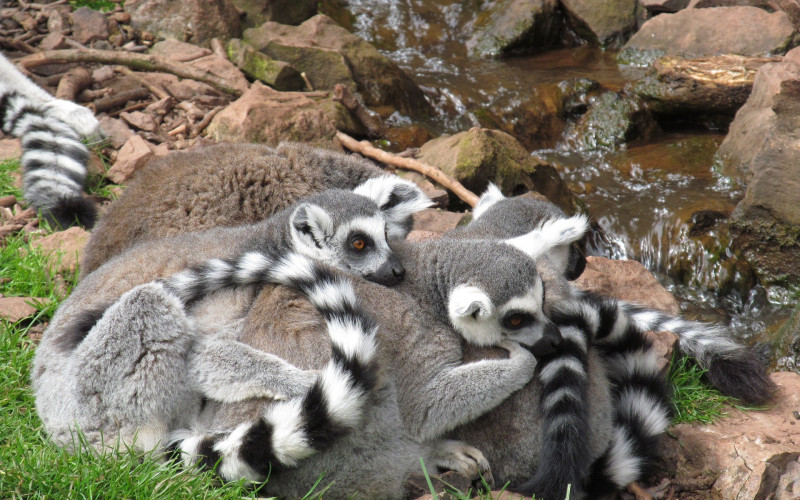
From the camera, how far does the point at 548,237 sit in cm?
467

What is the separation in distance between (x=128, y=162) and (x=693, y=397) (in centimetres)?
596

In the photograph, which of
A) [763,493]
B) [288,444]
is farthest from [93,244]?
[763,493]

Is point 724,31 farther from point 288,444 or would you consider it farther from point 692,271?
point 288,444

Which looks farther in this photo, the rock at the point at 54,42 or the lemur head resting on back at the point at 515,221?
the rock at the point at 54,42

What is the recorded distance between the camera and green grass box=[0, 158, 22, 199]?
23.4 ft

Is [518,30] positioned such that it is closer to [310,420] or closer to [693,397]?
[693,397]

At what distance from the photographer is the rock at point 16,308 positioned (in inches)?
Answer: 207

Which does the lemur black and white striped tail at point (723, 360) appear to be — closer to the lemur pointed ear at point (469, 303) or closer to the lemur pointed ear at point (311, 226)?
A: the lemur pointed ear at point (469, 303)

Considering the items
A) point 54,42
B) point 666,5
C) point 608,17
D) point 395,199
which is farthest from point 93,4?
point 666,5

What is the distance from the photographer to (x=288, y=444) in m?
3.49

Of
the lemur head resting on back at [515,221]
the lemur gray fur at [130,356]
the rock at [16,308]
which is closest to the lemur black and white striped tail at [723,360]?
the lemur head resting on back at [515,221]

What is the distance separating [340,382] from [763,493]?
251cm

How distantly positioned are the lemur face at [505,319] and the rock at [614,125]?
22.8ft

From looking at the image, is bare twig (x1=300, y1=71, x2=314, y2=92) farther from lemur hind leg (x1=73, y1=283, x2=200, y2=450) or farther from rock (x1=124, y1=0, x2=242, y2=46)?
lemur hind leg (x1=73, y1=283, x2=200, y2=450)
